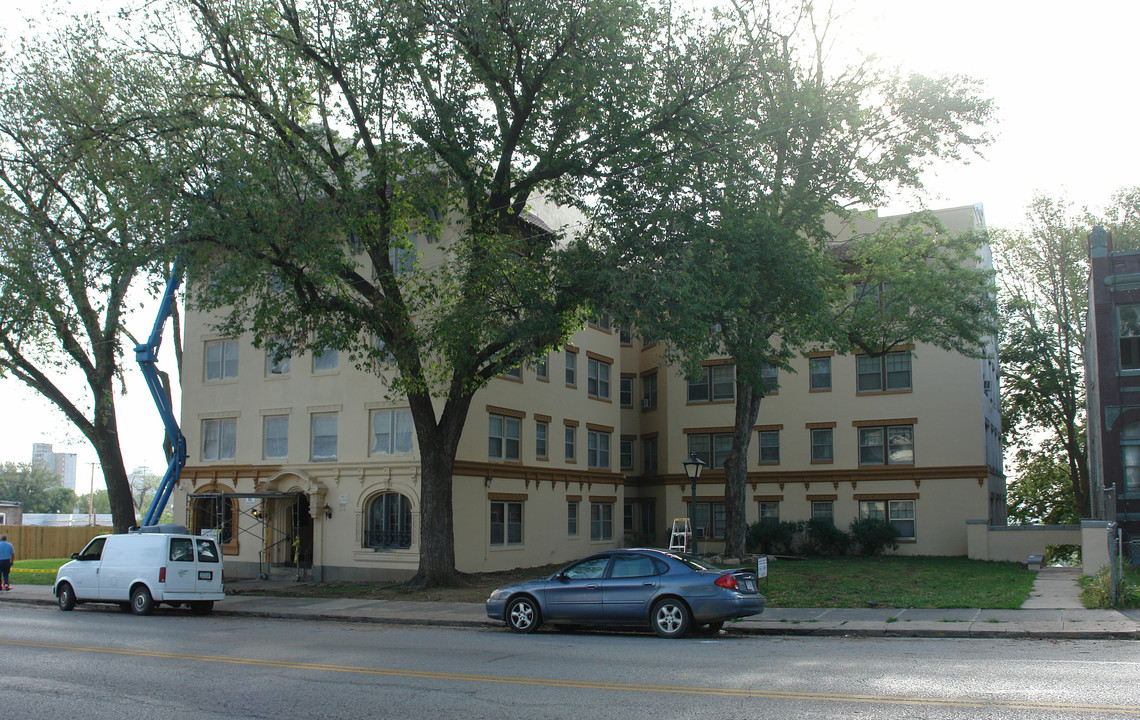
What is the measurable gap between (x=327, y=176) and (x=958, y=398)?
25607 millimetres

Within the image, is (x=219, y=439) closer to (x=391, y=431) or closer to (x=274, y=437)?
(x=274, y=437)

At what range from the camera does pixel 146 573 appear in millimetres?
19688

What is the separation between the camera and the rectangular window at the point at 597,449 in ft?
116

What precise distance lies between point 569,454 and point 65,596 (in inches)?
684

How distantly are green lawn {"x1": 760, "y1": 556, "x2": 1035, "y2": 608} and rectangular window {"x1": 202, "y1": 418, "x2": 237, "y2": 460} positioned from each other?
1784 centimetres

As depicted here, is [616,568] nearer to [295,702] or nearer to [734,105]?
Result: [295,702]

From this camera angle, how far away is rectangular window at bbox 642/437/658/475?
41750mm

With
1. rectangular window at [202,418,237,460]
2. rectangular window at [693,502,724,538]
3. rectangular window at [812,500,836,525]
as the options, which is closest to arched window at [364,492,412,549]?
rectangular window at [202,418,237,460]

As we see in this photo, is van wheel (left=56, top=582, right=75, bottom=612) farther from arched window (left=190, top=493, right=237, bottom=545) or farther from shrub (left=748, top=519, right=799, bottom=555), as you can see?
shrub (left=748, top=519, right=799, bottom=555)

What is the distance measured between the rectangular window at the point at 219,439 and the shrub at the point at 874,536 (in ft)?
75.9

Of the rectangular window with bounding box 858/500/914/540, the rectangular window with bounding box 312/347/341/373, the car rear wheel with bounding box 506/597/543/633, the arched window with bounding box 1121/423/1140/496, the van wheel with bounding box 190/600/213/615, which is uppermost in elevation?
the rectangular window with bounding box 312/347/341/373

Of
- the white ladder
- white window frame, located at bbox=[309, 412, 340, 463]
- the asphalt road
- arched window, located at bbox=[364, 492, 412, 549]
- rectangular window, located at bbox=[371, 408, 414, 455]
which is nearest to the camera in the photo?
the asphalt road

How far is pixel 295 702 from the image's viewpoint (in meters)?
A: 9.02

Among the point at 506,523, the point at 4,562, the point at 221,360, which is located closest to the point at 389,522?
the point at 506,523
